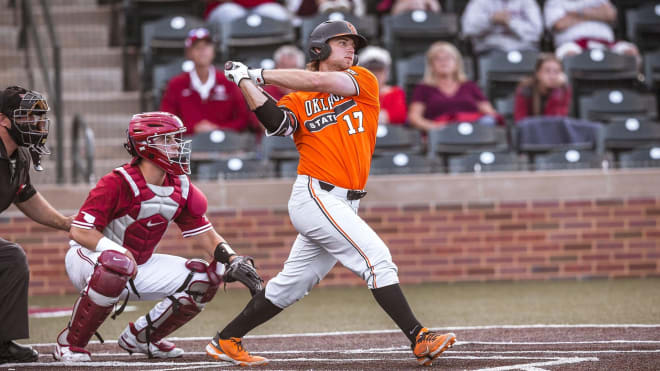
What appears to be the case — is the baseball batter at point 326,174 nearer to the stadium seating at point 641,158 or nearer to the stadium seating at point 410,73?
the stadium seating at point 641,158

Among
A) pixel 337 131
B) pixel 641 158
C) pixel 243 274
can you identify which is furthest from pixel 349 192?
pixel 641 158

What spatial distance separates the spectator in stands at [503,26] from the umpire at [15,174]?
24.4 ft

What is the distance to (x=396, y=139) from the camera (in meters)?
9.80

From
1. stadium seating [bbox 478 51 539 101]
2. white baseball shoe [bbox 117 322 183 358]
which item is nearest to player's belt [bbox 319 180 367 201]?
white baseball shoe [bbox 117 322 183 358]

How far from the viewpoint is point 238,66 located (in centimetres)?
507

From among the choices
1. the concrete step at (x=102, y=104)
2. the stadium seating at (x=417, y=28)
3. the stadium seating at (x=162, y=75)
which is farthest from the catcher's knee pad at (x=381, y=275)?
the concrete step at (x=102, y=104)

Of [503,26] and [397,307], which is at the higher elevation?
[503,26]

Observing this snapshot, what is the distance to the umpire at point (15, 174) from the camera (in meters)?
5.43

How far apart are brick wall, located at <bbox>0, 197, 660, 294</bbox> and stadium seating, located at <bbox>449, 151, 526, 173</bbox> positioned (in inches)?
13.5

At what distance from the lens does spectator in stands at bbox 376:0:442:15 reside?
12.1 m

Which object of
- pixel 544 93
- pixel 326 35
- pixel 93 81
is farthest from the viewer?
pixel 93 81

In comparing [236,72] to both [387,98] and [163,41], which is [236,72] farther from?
[163,41]

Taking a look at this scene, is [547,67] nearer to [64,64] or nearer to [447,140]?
[447,140]

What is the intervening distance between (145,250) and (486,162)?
4855 mm
